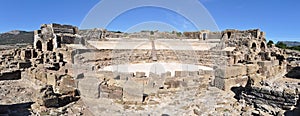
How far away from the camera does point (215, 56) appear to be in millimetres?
22344

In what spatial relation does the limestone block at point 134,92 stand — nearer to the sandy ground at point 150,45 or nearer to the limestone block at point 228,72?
the limestone block at point 228,72

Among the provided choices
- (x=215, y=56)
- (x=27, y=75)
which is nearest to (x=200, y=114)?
(x=27, y=75)

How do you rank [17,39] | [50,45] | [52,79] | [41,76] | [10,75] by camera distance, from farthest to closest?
1. [17,39]
2. [50,45]
3. [10,75]
4. [41,76]
5. [52,79]

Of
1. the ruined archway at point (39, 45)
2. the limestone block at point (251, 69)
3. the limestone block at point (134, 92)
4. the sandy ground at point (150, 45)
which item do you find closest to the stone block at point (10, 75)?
the limestone block at point (134, 92)

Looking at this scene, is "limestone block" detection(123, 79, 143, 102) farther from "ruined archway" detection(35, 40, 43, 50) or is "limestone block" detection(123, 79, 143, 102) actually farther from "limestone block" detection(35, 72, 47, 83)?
"ruined archway" detection(35, 40, 43, 50)

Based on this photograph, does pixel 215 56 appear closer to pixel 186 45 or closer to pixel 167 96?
pixel 186 45

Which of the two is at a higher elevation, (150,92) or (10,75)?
(10,75)

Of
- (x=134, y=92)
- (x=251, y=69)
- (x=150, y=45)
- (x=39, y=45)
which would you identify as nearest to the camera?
(x=134, y=92)

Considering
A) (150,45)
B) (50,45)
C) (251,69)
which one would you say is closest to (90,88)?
(251,69)

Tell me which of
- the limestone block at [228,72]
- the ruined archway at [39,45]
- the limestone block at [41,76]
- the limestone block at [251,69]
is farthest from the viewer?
the ruined archway at [39,45]

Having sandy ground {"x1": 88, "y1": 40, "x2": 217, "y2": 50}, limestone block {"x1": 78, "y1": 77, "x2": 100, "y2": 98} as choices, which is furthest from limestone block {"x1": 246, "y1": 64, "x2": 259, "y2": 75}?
sandy ground {"x1": 88, "y1": 40, "x2": 217, "y2": 50}

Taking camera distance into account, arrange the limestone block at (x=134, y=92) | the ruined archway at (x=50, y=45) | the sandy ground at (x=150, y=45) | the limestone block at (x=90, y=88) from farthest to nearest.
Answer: the sandy ground at (x=150, y=45) → the ruined archway at (x=50, y=45) → the limestone block at (x=90, y=88) → the limestone block at (x=134, y=92)

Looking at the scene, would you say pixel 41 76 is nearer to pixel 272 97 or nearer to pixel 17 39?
pixel 272 97

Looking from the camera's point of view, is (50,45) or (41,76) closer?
(41,76)
